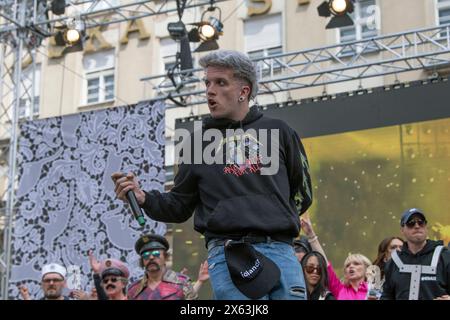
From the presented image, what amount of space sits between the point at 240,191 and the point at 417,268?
2549 millimetres

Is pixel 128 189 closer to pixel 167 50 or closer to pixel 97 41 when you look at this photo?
pixel 167 50

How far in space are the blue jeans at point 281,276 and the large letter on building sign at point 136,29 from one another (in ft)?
54.4

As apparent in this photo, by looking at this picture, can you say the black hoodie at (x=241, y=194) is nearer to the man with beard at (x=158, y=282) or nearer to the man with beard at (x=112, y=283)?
the man with beard at (x=158, y=282)

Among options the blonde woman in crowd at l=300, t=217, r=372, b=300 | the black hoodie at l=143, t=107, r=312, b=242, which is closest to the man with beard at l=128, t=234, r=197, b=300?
the blonde woman in crowd at l=300, t=217, r=372, b=300

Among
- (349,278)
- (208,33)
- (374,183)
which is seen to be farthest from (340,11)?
(349,278)

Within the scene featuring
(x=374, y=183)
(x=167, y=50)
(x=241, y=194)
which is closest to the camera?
(x=241, y=194)

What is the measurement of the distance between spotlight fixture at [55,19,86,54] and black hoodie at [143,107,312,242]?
8.57 metres

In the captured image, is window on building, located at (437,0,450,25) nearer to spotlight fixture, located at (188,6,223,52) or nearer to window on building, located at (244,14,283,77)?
window on building, located at (244,14,283,77)

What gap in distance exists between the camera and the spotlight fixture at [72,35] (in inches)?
444

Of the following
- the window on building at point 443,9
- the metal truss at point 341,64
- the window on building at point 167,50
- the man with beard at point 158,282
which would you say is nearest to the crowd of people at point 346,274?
the man with beard at point 158,282

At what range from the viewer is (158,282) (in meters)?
6.48

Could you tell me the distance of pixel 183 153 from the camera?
3152mm

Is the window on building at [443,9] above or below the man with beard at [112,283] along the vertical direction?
above

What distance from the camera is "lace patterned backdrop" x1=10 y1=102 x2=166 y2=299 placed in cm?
1043
